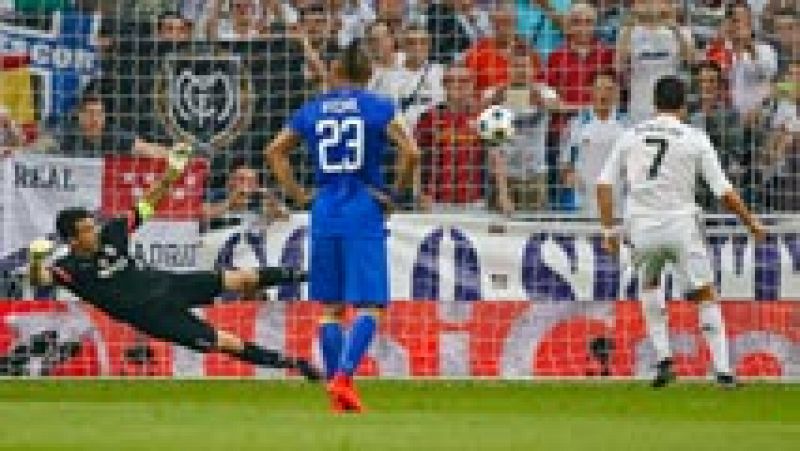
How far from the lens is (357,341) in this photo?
1441 centimetres

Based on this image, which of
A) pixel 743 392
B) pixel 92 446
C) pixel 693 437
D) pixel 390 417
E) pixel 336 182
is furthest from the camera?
pixel 743 392

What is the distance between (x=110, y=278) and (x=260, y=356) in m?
1.51

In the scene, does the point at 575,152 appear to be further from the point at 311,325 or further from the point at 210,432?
the point at 210,432

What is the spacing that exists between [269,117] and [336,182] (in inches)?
239

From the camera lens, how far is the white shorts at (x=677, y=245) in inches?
708

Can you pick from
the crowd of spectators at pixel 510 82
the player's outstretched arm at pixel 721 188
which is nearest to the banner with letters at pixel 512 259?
the crowd of spectators at pixel 510 82

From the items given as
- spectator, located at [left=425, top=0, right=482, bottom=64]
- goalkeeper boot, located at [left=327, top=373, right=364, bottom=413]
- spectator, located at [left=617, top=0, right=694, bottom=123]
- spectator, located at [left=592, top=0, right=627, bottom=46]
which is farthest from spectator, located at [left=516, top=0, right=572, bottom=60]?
goalkeeper boot, located at [left=327, top=373, right=364, bottom=413]

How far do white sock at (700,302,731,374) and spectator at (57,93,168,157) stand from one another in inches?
209

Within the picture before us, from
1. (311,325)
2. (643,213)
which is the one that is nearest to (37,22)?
(311,325)

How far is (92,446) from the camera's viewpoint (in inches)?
406

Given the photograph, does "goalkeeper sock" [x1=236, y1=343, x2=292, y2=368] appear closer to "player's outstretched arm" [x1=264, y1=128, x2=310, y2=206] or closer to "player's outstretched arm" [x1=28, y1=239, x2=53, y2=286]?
"player's outstretched arm" [x1=28, y1=239, x2=53, y2=286]

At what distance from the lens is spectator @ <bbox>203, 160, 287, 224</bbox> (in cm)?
2045

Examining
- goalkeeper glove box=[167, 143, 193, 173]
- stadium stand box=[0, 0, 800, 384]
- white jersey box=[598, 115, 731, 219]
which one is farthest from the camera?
stadium stand box=[0, 0, 800, 384]

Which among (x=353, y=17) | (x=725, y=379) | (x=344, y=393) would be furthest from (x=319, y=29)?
(x=344, y=393)
